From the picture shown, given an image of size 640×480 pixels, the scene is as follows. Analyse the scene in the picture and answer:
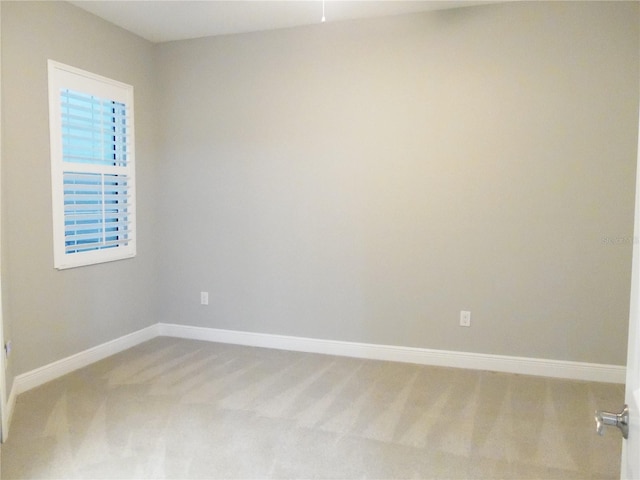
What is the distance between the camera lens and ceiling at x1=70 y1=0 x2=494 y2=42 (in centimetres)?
345

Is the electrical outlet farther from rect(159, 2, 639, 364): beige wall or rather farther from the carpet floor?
the carpet floor

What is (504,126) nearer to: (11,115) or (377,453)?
(377,453)

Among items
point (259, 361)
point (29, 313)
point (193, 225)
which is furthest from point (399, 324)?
point (29, 313)

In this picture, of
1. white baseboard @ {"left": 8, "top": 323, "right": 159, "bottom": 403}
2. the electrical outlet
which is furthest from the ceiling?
white baseboard @ {"left": 8, "top": 323, "right": 159, "bottom": 403}

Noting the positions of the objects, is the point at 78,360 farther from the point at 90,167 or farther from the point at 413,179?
the point at 413,179

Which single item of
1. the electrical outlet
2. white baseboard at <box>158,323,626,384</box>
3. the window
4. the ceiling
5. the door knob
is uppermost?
the ceiling

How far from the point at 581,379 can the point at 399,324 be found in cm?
136

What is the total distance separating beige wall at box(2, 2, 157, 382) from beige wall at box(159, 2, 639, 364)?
68 cm

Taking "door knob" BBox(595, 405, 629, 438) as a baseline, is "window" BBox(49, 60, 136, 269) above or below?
above

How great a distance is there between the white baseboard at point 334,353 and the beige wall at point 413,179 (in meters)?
0.07

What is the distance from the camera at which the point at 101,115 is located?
3.72 metres

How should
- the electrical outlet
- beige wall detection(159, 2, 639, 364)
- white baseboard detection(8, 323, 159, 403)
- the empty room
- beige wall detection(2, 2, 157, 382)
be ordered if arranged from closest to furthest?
the empty room < beige wall detection(2, 2, 157, 382) < white baseboard detection(8, 323, 159, 403) < beige wall detection(159, 2, 639, 364) < the electrical outlet

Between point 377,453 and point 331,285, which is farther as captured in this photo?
point 331,285

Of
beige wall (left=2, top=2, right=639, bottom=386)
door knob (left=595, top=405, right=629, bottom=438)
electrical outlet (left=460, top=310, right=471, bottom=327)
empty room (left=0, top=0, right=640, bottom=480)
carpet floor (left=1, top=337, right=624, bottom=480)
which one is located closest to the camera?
door knob (left=595, top=405, right=629, bottom=438)
